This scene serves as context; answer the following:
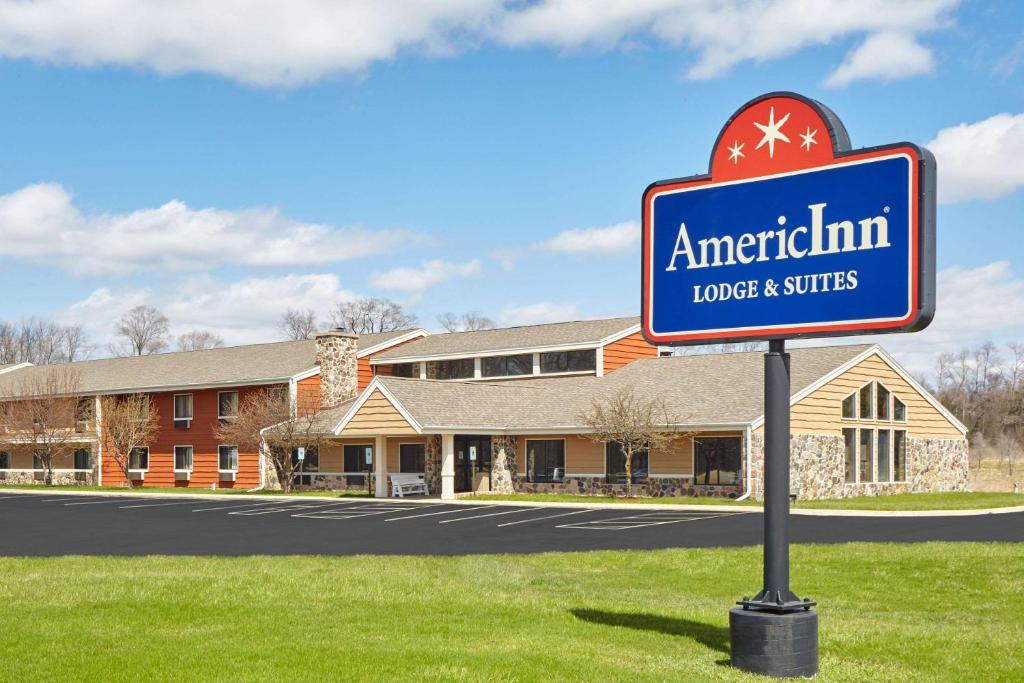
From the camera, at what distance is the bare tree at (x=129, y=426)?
5303cm

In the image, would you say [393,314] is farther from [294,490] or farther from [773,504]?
[773,504]

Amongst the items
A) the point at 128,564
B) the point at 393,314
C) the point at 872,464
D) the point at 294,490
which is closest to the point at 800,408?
the point at 872,464

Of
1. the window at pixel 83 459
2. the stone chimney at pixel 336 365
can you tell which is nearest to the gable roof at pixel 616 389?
the stone chimney at pixel 336 365

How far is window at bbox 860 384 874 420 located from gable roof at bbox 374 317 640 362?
10.4 metres

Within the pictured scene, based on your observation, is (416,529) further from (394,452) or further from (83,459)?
(83,459)

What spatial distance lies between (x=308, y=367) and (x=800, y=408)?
73.7 ft

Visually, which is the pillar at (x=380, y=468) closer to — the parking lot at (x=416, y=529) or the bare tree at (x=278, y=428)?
the bare tree at (x=278, y=428)

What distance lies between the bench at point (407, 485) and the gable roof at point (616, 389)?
2.92 m

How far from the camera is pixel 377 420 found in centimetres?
4000

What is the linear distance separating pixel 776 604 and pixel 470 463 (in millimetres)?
33259

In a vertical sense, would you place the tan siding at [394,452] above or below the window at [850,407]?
below

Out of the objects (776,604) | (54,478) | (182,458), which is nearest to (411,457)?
(182,458)

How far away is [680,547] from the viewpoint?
2048cm

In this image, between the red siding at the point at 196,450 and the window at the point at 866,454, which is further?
the red siding at the point at 196,450
